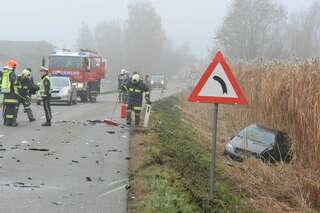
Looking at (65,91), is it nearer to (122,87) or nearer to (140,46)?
(122,87)

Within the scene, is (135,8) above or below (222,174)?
above

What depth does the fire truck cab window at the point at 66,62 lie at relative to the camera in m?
33.5

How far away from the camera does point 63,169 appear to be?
10641 millimetres

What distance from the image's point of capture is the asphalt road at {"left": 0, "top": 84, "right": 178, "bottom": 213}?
7879 millimetres

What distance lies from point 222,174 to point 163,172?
10.2 ft

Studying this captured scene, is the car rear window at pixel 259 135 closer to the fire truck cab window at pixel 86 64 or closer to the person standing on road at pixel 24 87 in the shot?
the person standing on road at pixel 24 87

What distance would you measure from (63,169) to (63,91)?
62.0 feet

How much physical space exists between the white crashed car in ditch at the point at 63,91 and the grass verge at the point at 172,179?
515 inches

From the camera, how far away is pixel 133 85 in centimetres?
1859

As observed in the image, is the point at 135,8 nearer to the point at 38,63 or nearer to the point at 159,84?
the point at 38,63

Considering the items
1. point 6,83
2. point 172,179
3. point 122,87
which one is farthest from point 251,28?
point 172,179

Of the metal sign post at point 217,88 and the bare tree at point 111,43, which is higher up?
the bare tree at point 111,43

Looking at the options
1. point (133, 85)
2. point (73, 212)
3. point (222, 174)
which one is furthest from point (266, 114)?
point (73, 212)

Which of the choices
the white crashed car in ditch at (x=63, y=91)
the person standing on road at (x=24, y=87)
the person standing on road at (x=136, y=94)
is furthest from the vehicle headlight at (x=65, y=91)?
the person standing on road at (x=136, y=94)
